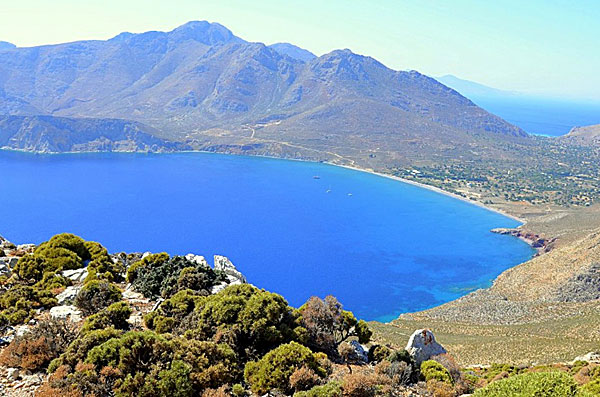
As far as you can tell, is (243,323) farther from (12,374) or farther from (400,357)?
(12,374)

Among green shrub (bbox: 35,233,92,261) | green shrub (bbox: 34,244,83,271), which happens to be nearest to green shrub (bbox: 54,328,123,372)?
green shrub (bbox: 34,244,83,271)

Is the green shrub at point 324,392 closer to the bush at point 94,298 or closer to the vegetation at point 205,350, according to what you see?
the vegetation at point 205,350

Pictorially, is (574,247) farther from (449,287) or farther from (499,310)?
(499,310)

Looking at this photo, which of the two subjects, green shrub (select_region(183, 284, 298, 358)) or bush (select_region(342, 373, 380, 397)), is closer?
bush (select_region(342, 373, 380, 397))

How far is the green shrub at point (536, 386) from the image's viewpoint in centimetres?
1307

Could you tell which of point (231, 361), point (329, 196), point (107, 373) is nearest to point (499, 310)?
point (231, 361)

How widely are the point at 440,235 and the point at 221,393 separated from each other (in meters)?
107

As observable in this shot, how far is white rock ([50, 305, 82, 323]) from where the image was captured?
21.0m

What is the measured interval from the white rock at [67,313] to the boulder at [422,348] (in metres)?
17.2

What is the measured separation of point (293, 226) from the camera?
11181cm

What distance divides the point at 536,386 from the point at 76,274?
27037mm

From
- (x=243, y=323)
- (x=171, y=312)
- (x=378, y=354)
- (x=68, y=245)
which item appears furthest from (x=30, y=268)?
(x=378, y=354)

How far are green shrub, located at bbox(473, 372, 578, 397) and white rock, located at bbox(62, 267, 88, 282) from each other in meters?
24.7

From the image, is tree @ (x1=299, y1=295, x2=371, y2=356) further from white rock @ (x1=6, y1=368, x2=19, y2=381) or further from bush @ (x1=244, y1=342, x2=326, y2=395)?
white rock @ (x1=6, y1=368, x2=19, y2=381)
